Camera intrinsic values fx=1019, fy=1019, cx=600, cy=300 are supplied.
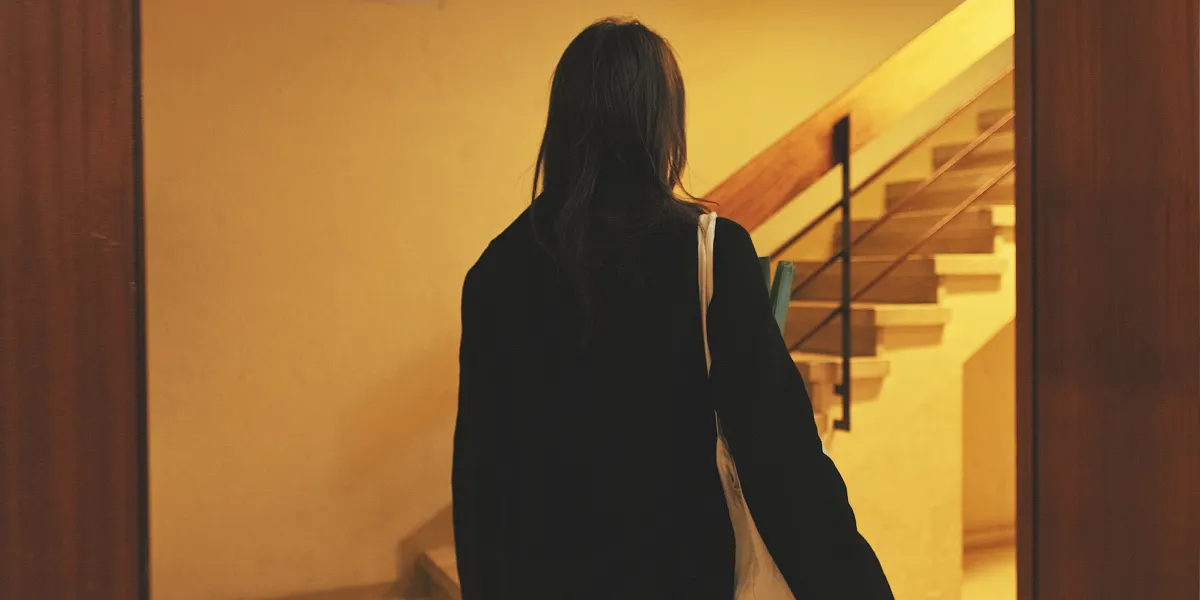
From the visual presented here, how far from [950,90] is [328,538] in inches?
137

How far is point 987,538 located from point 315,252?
3.22 metres

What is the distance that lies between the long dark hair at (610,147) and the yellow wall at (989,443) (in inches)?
155

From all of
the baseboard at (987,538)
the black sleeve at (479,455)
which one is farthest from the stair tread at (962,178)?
the black sleeve at (479,455)

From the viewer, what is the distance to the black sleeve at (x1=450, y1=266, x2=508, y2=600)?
47.8 inches

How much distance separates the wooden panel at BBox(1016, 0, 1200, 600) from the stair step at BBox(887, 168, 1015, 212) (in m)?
2.84

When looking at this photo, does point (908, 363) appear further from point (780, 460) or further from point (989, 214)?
point (780, 460)

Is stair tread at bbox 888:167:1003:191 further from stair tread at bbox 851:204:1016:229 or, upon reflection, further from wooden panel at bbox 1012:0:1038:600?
wooden panel at bbox 1012:0:1038:600

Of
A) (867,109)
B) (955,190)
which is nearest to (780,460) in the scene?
(867,109)

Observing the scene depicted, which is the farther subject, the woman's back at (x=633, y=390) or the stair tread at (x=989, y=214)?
the stair tread at (x=989, y=214)

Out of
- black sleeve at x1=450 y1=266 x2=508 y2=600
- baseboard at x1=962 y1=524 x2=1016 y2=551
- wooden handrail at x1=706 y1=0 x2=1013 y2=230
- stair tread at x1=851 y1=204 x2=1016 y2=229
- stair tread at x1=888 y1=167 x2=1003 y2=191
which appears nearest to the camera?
black sleeve at x1=450 y1=266 x2=508 y2=600

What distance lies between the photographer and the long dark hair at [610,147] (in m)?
1.14

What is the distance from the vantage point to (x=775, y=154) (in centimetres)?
257

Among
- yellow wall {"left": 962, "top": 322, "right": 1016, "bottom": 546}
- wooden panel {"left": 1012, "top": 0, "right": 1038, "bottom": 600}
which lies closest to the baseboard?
yellow wall {"left": 962, "top": 322, "right": 1016, "bottom": 546}

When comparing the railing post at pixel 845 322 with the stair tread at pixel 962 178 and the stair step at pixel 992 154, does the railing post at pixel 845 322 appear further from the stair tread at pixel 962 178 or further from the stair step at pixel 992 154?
the stair step at pixel 992 154
